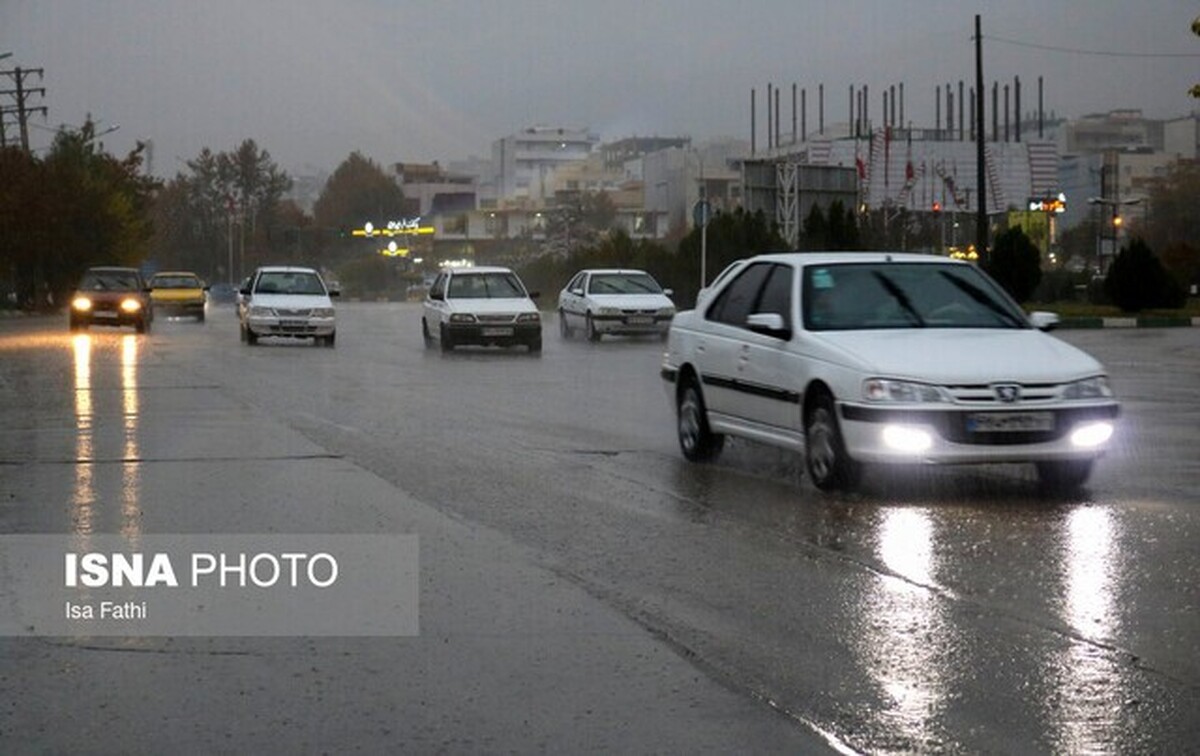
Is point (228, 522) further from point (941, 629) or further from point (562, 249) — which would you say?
point (562, 249)

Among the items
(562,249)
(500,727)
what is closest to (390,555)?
(500,727)

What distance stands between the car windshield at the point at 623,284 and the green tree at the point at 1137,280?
53.9ft

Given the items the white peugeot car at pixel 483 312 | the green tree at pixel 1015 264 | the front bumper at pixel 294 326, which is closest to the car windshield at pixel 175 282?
the green tree at pixel 1015 264

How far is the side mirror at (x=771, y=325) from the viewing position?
13143mm

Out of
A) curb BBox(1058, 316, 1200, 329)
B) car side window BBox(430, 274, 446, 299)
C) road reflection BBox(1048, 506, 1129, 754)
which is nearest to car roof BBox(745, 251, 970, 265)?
road reflection BBox(1048, 506, 1129, 754)

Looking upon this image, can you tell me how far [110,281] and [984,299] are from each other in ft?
125

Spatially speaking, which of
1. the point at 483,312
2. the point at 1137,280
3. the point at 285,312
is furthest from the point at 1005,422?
the point at 1137,280

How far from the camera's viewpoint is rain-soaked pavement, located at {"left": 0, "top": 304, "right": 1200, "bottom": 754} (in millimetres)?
6250

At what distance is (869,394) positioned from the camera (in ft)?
39.5

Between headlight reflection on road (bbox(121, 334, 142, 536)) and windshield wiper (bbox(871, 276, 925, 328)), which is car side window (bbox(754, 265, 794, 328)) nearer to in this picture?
windshield wiper (bbox(871, 276, 925, 328))

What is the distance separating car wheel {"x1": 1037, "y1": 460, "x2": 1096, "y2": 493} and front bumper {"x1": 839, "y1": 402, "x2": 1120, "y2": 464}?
11.7 inches

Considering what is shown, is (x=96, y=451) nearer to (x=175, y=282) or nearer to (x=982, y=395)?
(x=982, y=395)

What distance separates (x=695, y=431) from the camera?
47.6 ft

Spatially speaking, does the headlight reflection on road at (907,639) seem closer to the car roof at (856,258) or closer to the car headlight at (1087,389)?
the car headlight at (1087,389)
